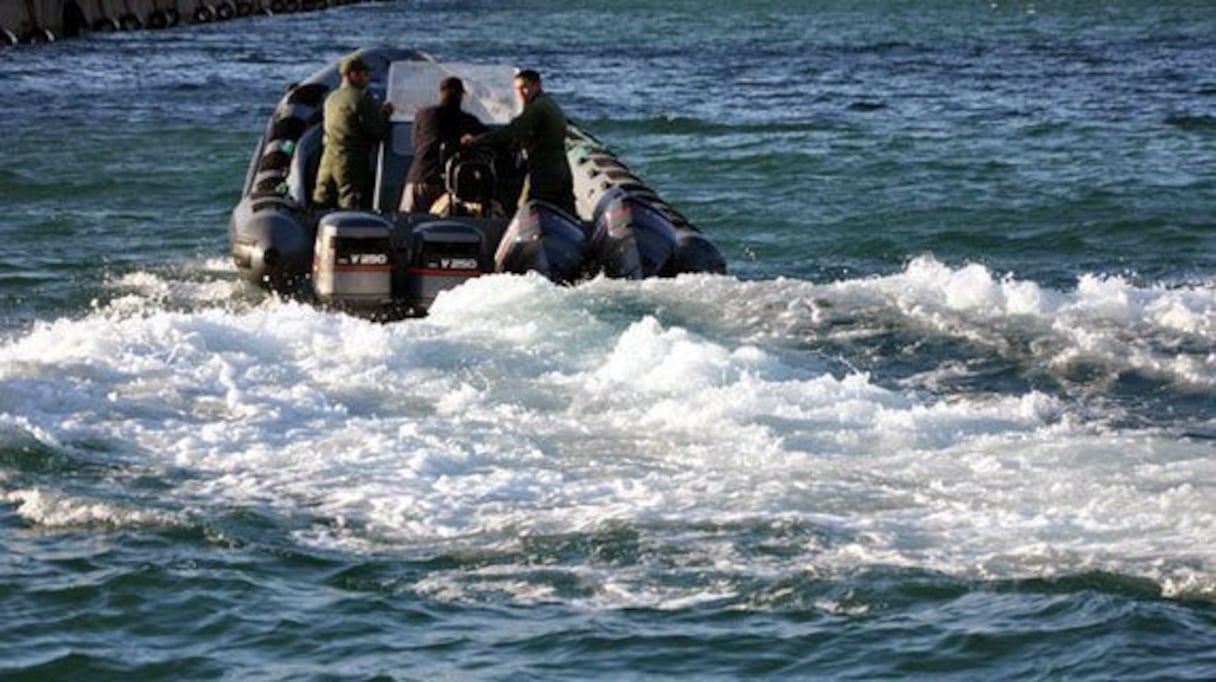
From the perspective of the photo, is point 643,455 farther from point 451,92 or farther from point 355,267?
point 451,92

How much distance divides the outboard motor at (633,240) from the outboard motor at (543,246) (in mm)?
159

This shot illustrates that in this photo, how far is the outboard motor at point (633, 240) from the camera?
1647 centimetres

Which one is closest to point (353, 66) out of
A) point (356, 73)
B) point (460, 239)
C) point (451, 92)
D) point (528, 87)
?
point (356, 73)

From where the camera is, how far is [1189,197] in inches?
969

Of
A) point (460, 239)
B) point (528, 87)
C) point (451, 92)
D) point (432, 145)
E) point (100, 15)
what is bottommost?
point (100, 15)

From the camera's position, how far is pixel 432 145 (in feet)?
60.1

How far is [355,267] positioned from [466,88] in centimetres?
404

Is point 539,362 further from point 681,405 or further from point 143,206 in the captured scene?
point 143,206

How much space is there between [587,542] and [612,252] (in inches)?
226

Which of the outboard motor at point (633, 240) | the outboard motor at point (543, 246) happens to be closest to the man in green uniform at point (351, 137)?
the outboard motor at point (543, 246)

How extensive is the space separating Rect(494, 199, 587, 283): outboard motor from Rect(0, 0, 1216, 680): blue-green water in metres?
0.32

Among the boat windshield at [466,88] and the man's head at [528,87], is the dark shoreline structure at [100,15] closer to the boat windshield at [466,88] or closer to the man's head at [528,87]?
the boat windshield at [466,88]

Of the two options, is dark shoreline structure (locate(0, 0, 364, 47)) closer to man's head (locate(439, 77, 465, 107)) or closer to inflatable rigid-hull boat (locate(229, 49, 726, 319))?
man's head (locate(439, 77, 465, 107))

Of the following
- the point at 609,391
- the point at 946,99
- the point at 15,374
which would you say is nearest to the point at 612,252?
the point at 609,391
